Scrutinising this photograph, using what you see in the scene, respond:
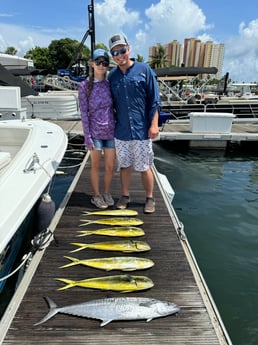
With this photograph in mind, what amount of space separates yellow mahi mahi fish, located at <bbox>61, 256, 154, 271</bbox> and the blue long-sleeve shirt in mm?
1310

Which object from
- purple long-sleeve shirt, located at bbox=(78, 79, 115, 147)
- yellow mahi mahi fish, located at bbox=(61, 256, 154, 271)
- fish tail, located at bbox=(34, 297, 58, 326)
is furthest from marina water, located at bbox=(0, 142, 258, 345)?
purple long-sleeve shirt, located at bbox=(78, 79, 115, 147)

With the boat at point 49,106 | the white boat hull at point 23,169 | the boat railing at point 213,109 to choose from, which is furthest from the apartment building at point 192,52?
the white boat hull at point 23,169

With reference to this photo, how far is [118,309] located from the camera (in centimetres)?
198

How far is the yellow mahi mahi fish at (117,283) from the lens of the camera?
2.19m

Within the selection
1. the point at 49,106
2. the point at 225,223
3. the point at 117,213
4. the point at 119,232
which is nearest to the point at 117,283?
the point at 119,232

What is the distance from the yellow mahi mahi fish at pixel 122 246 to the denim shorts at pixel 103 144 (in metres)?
1.11

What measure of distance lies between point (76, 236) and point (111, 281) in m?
0.94

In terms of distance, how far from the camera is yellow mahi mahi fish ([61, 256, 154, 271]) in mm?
2445

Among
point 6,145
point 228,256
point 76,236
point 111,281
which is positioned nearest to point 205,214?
point 228,256

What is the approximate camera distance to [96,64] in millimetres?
2953

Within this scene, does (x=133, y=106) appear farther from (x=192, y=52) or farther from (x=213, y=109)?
(x=192, y=52)

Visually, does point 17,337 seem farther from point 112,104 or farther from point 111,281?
point 112,104

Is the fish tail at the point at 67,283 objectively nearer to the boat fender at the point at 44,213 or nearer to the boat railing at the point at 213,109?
the boat fender at the point at 44,213

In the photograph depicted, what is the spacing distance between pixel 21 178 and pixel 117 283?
1499 mm
